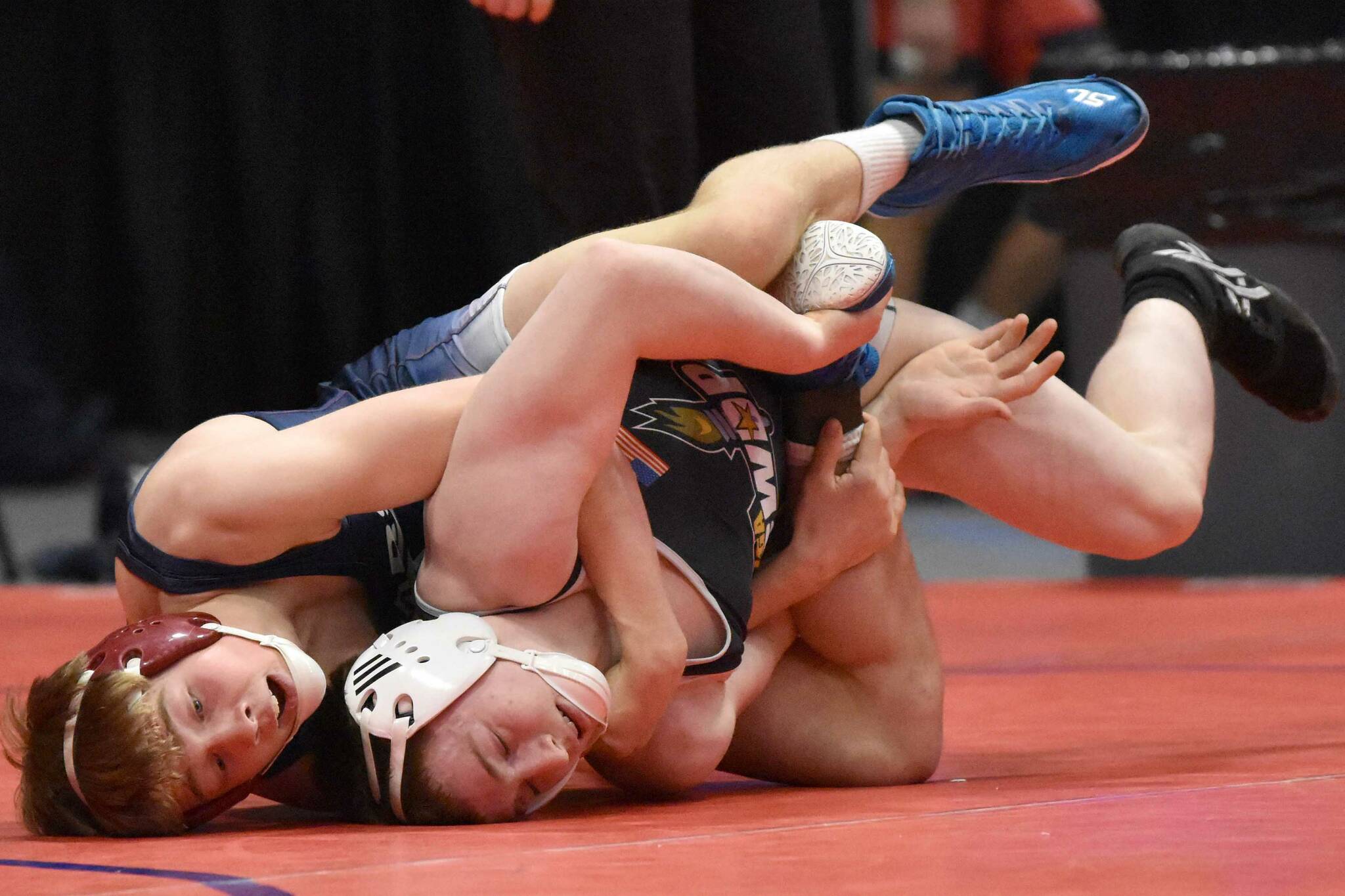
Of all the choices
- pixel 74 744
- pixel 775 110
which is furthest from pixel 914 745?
pixel 775 110

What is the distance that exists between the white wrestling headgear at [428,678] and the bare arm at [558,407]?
57 mm

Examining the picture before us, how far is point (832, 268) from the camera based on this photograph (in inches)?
69.8

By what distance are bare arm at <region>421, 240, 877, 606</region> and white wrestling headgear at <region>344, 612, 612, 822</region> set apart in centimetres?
6

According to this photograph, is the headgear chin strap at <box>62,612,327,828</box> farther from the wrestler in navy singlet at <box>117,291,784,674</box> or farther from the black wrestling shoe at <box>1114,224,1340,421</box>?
the black wrestling shoe at <box>1114,224,1340,421</box>

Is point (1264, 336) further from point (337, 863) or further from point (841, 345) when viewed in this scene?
point (337, 863)

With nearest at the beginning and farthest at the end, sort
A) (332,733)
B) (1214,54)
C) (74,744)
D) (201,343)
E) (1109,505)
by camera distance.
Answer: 1. (74,744)
2. (332,733)
3. (1109,505)
4. (1214,54)
5. (201,343)

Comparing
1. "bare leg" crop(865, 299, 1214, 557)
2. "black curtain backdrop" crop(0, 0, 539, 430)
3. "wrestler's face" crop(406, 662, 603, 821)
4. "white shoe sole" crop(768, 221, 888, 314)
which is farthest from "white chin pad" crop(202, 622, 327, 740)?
"black curtain backdrop" crop(0, 0, 539, 430)

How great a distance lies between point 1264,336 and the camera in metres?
2.29

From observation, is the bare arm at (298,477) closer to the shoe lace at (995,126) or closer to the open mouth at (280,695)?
the open mouth at (280,695)

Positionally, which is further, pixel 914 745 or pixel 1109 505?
pixel 1109 505

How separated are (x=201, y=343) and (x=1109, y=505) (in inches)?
179

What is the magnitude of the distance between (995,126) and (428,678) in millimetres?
1010

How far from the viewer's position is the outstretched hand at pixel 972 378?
1974mm

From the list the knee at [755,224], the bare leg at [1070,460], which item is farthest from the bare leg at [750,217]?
the bare leg at [1070,460]
